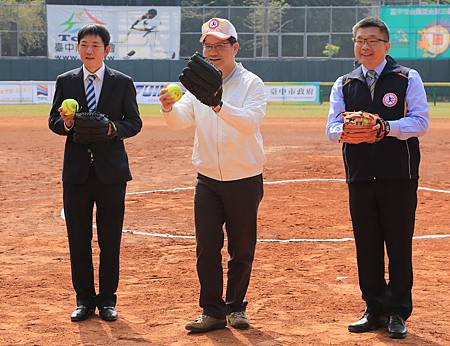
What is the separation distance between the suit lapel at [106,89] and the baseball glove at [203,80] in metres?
0.98

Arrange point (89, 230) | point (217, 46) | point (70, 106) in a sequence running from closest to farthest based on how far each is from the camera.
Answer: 1. point (217, 46)
2. point (70, 106)
3. point (89, 230)

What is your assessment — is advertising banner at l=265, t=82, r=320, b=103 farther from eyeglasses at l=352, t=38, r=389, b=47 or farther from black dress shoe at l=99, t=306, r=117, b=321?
eyeglasses at l=352, t=38, r=389, b=47

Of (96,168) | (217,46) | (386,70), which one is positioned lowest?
(96,168)

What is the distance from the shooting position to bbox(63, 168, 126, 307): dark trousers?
673cm

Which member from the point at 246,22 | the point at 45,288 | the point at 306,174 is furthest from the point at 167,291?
the point at 246,22

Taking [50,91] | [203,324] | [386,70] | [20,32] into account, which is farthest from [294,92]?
[203,324]

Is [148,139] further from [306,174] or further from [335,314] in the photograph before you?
[335,314]

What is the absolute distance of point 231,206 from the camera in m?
6.48

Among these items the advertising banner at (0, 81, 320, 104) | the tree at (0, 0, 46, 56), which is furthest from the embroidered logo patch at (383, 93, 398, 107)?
the tree at (0, 0, 46, 56)

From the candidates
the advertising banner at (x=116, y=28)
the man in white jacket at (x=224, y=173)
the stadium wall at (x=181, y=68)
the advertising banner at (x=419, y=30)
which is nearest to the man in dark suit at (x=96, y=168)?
the man in white jacket at (x=224, y=173)

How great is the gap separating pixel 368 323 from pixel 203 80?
207 cm

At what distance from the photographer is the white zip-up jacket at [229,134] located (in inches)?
251

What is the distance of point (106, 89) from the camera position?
6777 mm

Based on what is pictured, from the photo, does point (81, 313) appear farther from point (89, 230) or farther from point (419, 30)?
point (419, 30)
